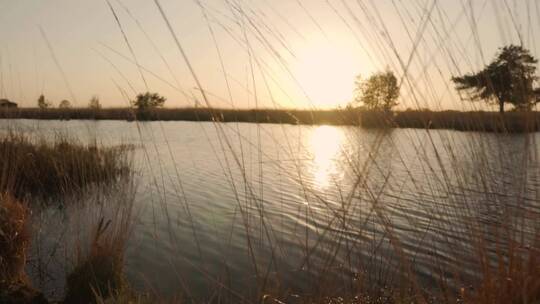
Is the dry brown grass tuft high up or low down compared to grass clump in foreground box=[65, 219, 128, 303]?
up

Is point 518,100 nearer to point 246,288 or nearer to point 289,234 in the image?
point 246,288

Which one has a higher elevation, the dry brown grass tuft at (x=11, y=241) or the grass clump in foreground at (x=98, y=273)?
the dry brown grass tuft at (x=11, y=241)

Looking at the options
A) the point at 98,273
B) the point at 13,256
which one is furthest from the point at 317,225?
the point at 13,256

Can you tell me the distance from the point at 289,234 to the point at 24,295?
10.1ft

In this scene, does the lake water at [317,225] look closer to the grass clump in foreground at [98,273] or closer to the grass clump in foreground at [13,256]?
the grass clump in foreground at [98,273]

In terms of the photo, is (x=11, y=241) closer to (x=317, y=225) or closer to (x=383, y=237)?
(x=383, y=237)

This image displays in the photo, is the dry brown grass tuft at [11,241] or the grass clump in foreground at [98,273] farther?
the grass clump in foreground at [98,273]

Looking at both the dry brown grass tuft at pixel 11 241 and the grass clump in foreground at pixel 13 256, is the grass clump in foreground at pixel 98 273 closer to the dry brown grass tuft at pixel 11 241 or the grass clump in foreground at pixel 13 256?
the grass clump in foreground at pixel 13 256

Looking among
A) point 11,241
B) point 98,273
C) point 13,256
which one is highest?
point 11,241

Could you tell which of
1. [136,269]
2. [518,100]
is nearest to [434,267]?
[518,100]

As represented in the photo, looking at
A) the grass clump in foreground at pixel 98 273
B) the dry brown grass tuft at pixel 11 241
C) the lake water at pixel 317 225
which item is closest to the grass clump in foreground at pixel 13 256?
the dry brown grass tuft at pixel 11 241

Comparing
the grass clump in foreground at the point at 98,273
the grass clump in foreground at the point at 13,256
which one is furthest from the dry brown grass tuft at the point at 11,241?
the grass clump in foreground at the point at 98,273

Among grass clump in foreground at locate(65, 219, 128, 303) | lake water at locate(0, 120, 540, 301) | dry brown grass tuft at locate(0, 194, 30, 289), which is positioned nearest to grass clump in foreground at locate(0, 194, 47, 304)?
dry brown grass tuft at locate(0, 194, 30, 289)

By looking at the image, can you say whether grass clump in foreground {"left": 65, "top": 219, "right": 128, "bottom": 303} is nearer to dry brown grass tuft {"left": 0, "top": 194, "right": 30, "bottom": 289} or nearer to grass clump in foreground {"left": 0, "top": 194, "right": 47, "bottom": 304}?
grass clump in foreground {"left": 0, "top": 194, "right": 47, "bottom": 304}
